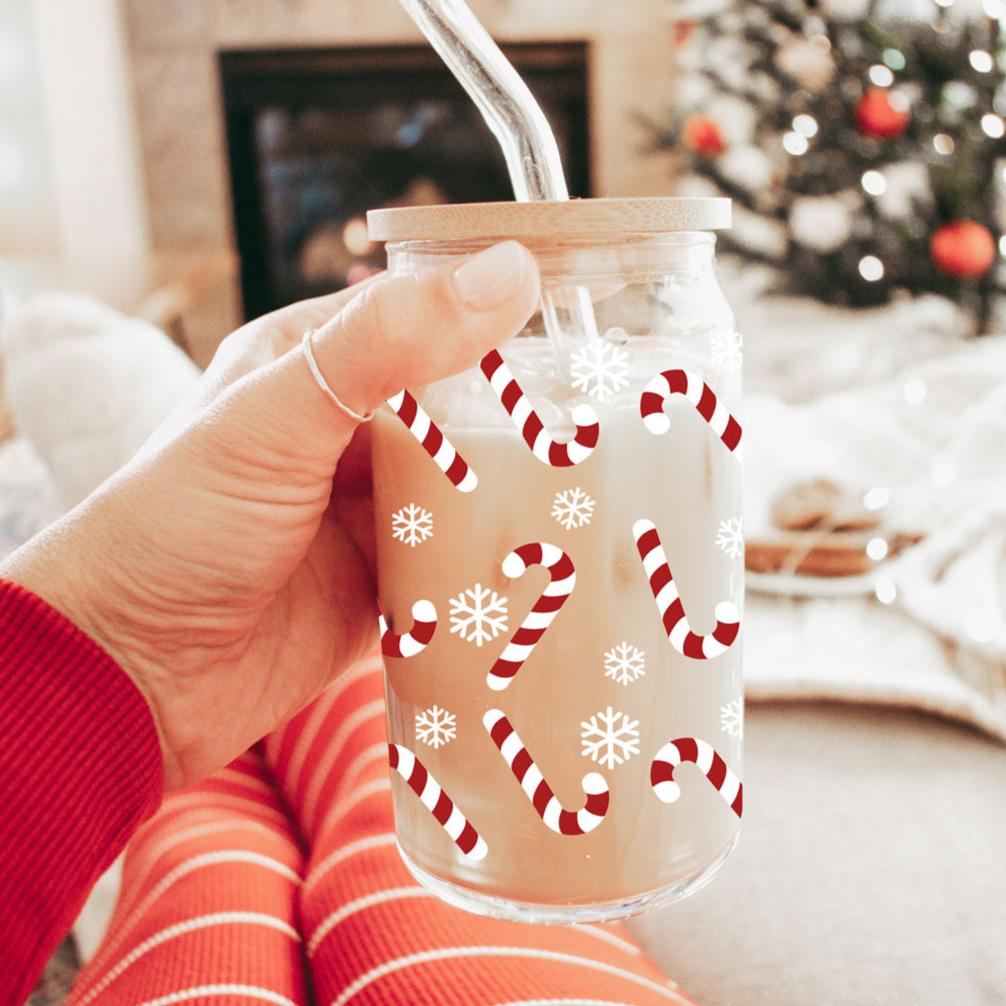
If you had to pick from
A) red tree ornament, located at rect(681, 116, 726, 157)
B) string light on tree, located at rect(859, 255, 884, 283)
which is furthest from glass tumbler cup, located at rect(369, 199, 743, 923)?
red tree ornament, located at rect(681, 116, 726, 157)

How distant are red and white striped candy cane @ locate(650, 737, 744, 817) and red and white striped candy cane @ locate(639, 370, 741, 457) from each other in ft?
0.42

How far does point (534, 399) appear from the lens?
42 cm

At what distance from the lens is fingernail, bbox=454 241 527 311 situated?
383 millimetres

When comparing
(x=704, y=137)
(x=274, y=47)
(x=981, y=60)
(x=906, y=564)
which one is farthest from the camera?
(x=274, y=47)

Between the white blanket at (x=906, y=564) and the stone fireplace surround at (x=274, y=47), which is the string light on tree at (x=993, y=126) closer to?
the white blanket at (x=906, y=564)

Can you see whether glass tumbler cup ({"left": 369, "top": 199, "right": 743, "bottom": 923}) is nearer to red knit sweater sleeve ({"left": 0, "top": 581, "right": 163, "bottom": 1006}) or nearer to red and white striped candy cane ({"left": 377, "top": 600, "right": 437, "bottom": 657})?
red and white striped candy cane ({"left": 377, "top": 600, "right": 437, "bottom": 657})

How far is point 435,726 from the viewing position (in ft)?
1.46

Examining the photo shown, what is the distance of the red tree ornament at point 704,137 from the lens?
2.78m

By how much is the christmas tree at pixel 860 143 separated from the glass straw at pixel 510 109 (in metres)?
2.20

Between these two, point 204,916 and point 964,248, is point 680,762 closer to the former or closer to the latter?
point 204,916

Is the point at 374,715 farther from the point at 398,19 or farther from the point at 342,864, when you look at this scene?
the point at 398,19

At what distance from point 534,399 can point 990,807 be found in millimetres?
602

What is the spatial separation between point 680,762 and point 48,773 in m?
0.29

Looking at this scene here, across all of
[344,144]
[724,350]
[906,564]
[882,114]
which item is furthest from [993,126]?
[724,350]
